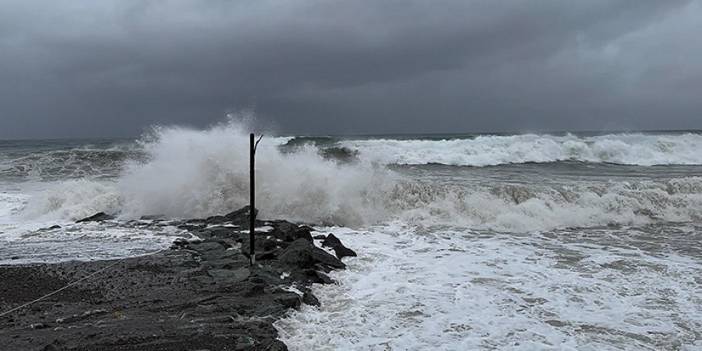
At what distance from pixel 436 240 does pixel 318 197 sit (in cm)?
372

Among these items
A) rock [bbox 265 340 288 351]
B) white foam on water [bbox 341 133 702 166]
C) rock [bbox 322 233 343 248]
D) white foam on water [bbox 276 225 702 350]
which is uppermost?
white foam on water [bbox 341 133 702 166]

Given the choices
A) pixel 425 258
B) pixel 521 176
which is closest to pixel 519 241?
pixel 425 258

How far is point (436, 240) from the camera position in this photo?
959cm

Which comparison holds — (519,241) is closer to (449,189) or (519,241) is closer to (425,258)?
(425,258)

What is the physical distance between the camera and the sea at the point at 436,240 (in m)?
5.09

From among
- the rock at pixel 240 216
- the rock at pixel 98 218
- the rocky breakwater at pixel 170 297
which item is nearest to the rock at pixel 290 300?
the rocky breakwater at pixel 170 297

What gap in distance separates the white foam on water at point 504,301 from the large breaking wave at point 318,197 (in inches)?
119

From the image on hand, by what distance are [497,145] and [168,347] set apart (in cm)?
2646

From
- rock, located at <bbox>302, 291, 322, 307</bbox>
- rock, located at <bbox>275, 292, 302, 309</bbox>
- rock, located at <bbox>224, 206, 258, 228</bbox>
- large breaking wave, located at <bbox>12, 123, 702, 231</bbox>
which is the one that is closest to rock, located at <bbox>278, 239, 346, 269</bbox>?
rock, located at <bbox>302, 291, 322, 307</bbox>

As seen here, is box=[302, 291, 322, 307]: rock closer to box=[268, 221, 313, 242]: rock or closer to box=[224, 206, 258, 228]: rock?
box=[268, 221, 313, 242]: rock

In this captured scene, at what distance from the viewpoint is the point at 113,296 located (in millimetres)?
5828

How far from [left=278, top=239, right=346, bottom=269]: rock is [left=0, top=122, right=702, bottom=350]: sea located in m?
0.31

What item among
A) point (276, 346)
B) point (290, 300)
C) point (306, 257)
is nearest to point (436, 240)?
point (306, 257)

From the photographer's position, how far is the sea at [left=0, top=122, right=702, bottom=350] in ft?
16.7
